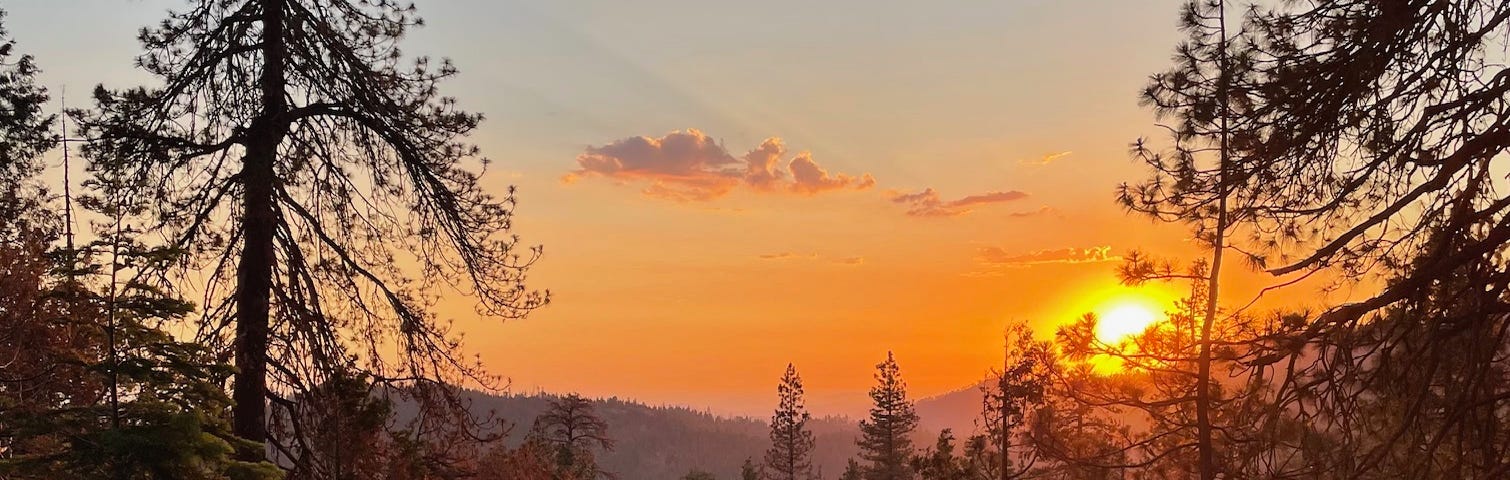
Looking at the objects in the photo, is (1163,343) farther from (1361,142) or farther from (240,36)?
(240,36)

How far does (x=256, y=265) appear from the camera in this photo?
8.24 metres

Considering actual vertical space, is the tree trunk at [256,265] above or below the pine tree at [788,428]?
above

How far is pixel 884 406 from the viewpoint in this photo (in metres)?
59.8

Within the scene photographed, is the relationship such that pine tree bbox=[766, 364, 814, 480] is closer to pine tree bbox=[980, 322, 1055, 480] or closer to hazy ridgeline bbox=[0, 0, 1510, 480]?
pine tree bbox=[980, 322, 1055, 480]

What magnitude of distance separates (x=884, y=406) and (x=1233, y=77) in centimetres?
5455

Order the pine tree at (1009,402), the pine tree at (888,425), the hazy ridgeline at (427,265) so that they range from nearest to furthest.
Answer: the hazy ridgeline at (427,265) → the pine tree at (1009,402) → the pine tree at (888,425)

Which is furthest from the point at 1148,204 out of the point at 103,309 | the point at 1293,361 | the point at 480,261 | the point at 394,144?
the point at 103,309

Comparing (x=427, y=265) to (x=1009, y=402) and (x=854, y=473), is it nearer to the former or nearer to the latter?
(x=1009, y=402)

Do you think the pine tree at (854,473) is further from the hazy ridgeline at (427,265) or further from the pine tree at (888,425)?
the hazy ridgeline at (427,265)

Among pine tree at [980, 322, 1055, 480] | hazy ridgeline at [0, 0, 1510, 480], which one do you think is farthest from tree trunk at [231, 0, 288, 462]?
pine tree at [980, 322, 1055, 480]

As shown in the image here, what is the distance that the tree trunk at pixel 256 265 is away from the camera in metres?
8.12

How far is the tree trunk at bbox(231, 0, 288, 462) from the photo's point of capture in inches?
320

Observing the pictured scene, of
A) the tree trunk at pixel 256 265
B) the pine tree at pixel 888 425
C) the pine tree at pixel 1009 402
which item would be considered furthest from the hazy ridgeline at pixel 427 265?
the pine tree at pixel 888 425

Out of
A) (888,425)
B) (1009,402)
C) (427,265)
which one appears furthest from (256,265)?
(888,425)
